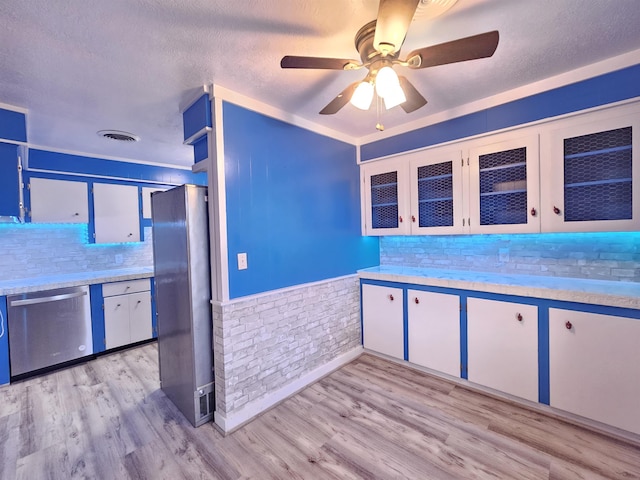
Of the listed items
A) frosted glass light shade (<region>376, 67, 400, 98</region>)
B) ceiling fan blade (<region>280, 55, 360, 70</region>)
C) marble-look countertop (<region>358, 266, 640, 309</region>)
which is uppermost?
ceiling fan blade (<region>280, 55, 360, 70</region>)

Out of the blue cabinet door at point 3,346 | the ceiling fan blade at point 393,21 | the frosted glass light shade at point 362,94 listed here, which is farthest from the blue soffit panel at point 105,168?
the ceiling fan blade at point 393,21

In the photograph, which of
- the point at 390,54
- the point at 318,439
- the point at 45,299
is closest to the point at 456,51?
the point at 390,54

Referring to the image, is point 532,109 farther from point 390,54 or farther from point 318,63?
point 318,63

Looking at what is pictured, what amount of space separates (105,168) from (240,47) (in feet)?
10.1

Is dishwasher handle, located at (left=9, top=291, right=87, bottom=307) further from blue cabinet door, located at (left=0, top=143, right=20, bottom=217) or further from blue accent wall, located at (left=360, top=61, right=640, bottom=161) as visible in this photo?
blue accent wall, located at (left=360, top=61, right=640, bottom=161)

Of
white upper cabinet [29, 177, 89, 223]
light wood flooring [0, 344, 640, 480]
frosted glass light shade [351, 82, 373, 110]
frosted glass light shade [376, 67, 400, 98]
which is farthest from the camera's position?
white upper cabinet [29, 177, 89, 223]

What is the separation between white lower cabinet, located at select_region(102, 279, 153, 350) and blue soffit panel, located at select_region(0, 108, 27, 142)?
1.75 meters

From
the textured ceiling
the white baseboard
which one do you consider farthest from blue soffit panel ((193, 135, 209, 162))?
the white baseboard

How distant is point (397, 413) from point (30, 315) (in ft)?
12.0

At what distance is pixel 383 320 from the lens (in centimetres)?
299

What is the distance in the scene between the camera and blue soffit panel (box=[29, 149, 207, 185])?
10.5 feet

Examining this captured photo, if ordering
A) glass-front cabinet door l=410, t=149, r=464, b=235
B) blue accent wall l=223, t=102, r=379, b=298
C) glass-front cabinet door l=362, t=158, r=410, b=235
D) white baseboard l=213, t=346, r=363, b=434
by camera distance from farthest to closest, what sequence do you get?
glass-front cabinet door l=362, t=158, r=410, b=235 < glass-front cabinet door l=410, t=149, r=464, b=235 < blue accent wall l=223, t=102, r=379, b=298 < white baseboard l=213, t=346, r=363, b=434

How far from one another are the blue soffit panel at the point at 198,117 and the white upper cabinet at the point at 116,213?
6.91ft

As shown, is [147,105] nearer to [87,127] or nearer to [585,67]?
[87,127]
